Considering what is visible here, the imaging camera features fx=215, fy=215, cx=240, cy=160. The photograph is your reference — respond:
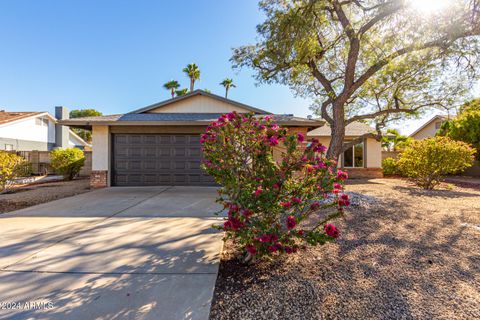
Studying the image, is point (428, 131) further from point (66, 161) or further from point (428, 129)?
point (66, 161)

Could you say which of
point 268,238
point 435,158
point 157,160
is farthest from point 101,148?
point 435,158

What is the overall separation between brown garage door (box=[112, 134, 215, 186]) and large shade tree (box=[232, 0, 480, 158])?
14.8ft

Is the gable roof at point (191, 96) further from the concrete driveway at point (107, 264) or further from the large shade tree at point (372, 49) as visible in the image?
the concrete driveway at point (107, 264)

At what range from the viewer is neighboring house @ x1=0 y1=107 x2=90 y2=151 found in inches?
663

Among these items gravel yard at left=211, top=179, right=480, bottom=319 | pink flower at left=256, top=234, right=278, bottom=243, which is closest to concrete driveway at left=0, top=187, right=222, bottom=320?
gravel yard at left=211, top=179, right=480, bottom=319

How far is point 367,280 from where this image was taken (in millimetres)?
2564

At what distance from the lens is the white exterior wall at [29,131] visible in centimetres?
1684

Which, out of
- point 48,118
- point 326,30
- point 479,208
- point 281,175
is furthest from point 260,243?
point 48,118

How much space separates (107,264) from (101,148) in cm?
824

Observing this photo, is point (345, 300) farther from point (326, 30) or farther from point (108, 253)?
point (326, 30)

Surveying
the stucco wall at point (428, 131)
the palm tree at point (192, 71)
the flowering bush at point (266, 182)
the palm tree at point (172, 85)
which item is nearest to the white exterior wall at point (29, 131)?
the palm tree at point (172, 85)

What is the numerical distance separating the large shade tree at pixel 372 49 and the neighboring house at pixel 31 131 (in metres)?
18.1

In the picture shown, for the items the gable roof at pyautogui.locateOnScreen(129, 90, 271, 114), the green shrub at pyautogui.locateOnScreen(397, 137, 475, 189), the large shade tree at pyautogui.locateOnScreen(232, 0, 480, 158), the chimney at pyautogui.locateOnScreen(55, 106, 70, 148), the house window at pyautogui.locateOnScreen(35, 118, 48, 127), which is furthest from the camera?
the chimney at pyautogui.locateOnScreen(55, 106, 70, 148)

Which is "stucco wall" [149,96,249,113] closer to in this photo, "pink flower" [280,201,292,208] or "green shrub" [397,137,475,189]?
"green shrub" [397,137,475,189]
